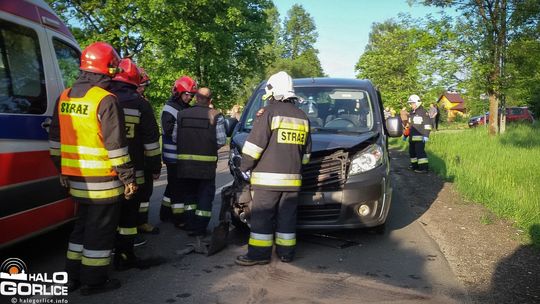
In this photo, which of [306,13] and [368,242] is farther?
[306,13]

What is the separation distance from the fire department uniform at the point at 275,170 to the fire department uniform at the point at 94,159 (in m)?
1.29

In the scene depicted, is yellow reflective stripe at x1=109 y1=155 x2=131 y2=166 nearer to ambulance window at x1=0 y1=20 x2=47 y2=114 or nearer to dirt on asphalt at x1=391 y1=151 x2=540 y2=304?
ambulance window at x1=0 y1=20 x2=47 y2=114

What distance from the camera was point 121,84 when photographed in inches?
194

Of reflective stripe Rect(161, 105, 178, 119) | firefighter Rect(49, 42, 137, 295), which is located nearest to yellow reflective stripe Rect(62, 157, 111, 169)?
firefighter Rect(49, 42, 137, 295)

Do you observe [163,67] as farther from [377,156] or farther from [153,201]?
[377,156]

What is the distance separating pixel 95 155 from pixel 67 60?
181cm

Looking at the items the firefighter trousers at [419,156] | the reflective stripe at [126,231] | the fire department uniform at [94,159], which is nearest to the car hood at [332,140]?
the reflective stripe at [126,231]

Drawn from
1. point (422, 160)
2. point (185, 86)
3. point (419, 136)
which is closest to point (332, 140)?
A: point (185, 86)

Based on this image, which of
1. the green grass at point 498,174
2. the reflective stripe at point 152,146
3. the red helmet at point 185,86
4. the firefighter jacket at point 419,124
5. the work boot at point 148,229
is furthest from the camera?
the firefighter jacket at point 419,124

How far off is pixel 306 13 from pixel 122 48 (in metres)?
48.2

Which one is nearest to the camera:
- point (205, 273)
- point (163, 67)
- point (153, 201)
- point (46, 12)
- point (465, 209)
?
point (205, 273)

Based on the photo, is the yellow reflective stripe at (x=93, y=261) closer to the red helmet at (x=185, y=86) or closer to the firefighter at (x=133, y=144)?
the firefighter at (x=133, y=144)

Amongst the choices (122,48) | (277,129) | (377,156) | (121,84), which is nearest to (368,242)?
(377,156)

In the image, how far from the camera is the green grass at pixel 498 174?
6.58 metres
